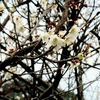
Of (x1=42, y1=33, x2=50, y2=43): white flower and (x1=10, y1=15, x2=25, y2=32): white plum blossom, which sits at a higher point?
(x1=10, y1=15, x2=25, y2=32): white plum blossom

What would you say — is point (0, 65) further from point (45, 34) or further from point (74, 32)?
point (74, 32)

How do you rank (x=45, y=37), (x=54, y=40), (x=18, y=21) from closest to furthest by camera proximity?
(x=54, y=40)
(x=45, y=37)
(x=18, y=21)

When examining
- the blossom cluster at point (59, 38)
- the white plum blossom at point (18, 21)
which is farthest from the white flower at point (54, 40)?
the white plum blossom at point (18, 21)

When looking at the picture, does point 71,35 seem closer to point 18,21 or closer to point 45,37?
point 45,37

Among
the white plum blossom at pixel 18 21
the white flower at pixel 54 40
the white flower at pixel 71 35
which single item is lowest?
the white flower at pixel 54 40

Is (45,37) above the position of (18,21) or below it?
below

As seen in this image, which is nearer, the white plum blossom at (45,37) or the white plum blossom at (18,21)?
the white plum blossom at (45,37)

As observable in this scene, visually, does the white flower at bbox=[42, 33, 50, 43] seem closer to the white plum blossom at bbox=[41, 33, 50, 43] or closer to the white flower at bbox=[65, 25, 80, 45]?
the white plum blossom at bbox=[41, 33, 50, 43]

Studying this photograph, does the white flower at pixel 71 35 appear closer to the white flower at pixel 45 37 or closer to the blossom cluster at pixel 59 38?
the blossom cluster at pixel 59 38

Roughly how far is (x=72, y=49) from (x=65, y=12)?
1093 millimetres

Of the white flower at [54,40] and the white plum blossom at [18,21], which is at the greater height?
the white plum blossom at [18,21]

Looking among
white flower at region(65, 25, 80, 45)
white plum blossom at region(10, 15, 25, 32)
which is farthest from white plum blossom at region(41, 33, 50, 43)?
white plum blossom at region(10, 15, 25, 32)

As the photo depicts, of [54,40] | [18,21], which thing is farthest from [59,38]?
[18,21]

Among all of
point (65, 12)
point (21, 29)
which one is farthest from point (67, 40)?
point (21, 29)
